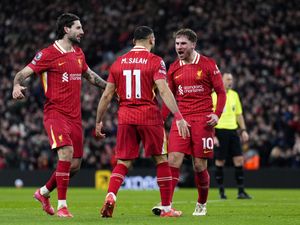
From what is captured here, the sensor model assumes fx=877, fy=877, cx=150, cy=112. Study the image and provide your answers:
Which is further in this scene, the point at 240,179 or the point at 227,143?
the point at 240,179

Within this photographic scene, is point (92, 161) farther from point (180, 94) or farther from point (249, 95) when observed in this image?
point (180, 94)

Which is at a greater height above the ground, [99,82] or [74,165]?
[99,82]

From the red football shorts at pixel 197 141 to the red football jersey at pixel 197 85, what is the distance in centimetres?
14

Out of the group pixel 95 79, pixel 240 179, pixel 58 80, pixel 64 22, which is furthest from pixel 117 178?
pixel 240 179

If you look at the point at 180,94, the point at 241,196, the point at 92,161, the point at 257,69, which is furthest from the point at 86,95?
the point at 180,94

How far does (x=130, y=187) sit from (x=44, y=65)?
1500cm

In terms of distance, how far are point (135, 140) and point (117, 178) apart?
0.58m

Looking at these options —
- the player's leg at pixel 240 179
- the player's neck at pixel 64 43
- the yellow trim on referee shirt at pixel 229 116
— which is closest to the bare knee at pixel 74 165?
the player's neck at pixel 64 43

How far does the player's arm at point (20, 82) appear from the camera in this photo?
11414 millimetres

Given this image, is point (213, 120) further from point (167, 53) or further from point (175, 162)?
point (167, 53)

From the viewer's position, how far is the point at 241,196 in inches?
705

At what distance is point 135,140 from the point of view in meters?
11.4

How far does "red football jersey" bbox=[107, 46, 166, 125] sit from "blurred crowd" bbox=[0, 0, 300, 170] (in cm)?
1472

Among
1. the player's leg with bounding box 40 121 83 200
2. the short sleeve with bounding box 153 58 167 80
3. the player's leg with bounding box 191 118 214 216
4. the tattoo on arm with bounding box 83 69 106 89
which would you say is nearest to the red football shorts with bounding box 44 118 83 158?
the player's leg with bounding box 40 121 83 200
